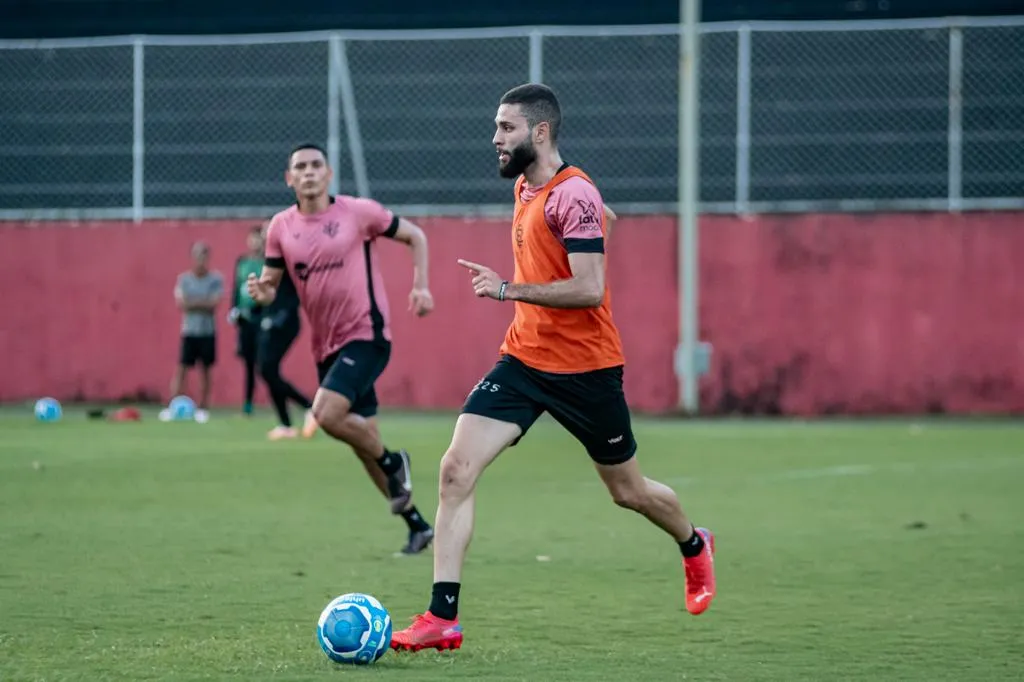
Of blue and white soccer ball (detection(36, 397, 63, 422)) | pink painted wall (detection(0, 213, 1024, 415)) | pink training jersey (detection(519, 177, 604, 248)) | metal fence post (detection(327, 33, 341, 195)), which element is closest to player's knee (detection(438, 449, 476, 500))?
pink training jersey (detection(519, 177, 604, 248))

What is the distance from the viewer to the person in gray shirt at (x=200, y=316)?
74.6 ft

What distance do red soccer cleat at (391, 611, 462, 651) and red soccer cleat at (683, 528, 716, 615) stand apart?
134cm

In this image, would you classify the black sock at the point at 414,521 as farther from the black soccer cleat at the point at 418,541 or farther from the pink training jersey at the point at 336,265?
the pink training jersey at the point at 336,265

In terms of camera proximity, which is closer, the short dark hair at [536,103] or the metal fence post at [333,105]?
the short dark hair at [536,103]

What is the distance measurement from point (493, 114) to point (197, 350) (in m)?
4.65

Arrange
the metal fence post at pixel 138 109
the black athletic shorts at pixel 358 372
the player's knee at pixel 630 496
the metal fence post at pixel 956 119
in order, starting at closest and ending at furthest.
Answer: the player's knee at pixel 630 496 < the black athletic shorts at pixel 358 372 < the metal fence post at pixel 956 119 < the metal fence post at pixel 138 109

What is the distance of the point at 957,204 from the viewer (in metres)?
22.8

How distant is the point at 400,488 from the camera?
10.3 meters

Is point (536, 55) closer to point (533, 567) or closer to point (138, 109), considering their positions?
point (138, 109)

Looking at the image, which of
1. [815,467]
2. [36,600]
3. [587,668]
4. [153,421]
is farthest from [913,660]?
[153,421]

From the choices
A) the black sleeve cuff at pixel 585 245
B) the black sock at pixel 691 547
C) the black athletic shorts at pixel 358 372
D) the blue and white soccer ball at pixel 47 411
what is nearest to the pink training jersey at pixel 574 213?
the black sleeve cuff at pixel 585 245

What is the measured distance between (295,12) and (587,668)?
22.5 meters

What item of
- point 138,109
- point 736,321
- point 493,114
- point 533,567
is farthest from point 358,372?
point 138,109

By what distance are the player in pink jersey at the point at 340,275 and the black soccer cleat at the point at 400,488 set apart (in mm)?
207
